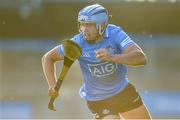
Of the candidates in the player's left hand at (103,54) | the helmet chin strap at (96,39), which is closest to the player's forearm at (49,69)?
the helmet chin strap at (96,39)

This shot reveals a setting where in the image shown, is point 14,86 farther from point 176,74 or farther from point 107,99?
point 107,99

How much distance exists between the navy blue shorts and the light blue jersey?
0.06 feet

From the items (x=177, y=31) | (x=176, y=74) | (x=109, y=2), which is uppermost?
(x=109, y=2)

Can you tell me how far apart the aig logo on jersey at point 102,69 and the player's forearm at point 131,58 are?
0.59 feet

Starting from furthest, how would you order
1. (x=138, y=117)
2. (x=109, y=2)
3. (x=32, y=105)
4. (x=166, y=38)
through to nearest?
(x=166, y=38)
(x=32, y=105)
(x=109, y=2)
(x=138, y=117)

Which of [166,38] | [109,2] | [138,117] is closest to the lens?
[138,117]

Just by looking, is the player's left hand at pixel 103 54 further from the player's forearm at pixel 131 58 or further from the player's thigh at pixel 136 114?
the player's thigh at pixel 136 114

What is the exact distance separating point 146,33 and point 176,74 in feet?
1.90

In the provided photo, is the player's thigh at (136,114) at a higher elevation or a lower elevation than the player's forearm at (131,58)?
lower

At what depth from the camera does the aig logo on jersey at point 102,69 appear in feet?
10.5

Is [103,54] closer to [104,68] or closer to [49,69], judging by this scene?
[104,68]

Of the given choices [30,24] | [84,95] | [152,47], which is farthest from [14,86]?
[84,95]

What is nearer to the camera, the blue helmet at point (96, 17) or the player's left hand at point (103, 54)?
the player's left hand at point (103, 54)

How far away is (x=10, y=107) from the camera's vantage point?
5438 mm
